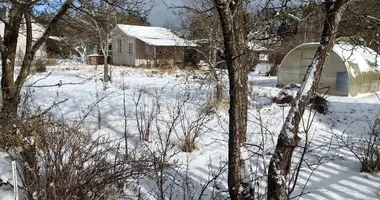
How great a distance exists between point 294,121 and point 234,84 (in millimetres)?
793

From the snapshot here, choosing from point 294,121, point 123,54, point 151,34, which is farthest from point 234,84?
point 151,34

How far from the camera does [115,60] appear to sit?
31.6 metres

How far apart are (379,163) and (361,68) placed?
31.8 feet

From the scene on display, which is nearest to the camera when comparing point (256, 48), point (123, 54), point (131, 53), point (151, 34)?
point (256, 48)

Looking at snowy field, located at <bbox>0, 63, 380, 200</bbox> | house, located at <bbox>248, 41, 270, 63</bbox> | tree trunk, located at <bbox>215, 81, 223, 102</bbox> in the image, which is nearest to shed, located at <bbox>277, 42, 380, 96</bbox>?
snowy field, located at <bbox>0, 63, 380, 200</bbox>

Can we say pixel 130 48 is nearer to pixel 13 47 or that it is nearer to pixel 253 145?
pixel 13 47

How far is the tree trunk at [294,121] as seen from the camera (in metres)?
2.98

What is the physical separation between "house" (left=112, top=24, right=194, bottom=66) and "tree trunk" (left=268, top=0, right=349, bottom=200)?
2336 cm

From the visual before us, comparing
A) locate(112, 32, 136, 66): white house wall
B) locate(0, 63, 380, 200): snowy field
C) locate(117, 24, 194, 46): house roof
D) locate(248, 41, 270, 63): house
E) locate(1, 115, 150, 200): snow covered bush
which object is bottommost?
locate(0, 63, 380, 200): snowy field

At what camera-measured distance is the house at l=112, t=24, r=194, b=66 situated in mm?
27844

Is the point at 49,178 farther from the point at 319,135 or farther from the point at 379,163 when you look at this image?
the point at 319,135

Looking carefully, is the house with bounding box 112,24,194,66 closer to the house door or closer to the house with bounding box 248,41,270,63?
the house door

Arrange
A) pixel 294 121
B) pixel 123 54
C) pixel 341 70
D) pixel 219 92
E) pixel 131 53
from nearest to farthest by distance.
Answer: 1. pixel 294 121
2. pixel 219 92
3. pixel 341 70
4. pixel 131 53
5. pixel 123 54

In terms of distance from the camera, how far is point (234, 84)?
2654mm
